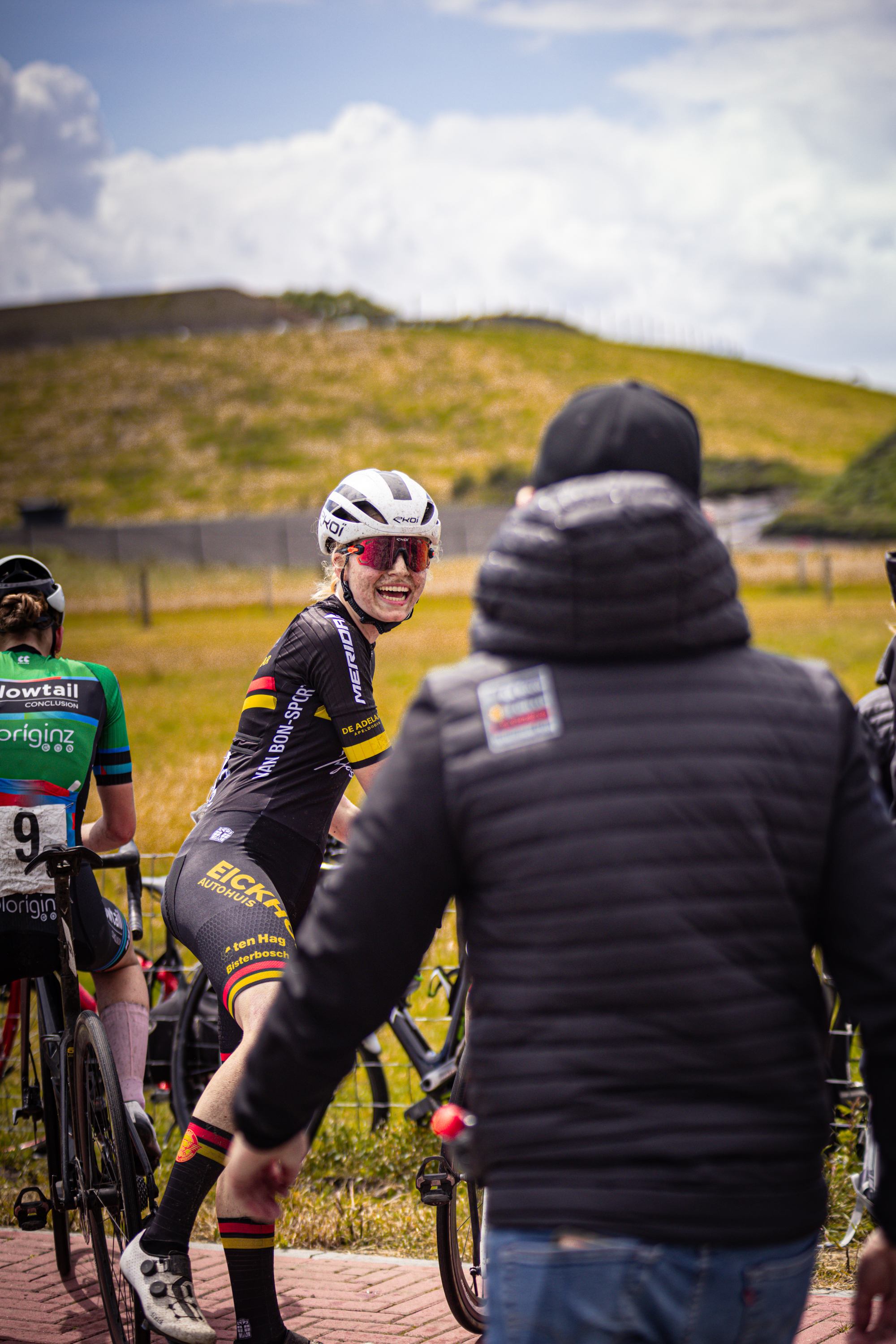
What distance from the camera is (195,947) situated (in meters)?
3.79

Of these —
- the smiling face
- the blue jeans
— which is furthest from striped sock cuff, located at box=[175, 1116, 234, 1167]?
the blue jeans

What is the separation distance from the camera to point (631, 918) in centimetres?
179

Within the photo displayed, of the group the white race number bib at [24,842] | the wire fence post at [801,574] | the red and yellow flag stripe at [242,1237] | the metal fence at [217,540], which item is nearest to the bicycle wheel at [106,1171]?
the red and yellow flag stripe at [242,1237]

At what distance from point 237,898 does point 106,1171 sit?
3.77ft

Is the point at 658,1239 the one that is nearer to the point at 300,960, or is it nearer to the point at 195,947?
the point at 300,960

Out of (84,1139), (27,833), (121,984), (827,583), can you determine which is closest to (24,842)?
(27,833)

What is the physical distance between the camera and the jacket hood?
1.85m

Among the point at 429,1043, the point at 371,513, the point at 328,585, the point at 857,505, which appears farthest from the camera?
the point at 857,505

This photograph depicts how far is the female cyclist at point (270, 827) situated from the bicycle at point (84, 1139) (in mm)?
254

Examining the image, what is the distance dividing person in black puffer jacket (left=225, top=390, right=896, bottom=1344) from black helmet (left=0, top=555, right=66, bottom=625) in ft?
10.5

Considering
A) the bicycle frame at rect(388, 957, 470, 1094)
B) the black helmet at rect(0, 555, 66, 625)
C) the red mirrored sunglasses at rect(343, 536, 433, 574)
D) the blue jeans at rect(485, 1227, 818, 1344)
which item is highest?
the red mirrored sunglasses at rect(343, 536, 433, 574)

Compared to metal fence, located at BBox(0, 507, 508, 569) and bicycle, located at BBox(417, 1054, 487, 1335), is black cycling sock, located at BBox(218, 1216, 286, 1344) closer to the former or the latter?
bicycle, located at BBox(417, 1054, 487, 1335)

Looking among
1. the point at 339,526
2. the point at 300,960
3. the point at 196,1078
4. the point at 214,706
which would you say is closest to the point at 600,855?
the point at 300,960

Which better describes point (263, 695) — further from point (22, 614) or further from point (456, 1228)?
point (456, 1228)
